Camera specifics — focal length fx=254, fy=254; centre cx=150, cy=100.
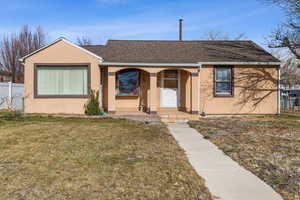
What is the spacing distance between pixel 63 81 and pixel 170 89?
555 cm

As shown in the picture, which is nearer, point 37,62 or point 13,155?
point 13,155

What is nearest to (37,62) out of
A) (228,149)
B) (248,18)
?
(228,149)

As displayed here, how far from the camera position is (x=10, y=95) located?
16.1 m

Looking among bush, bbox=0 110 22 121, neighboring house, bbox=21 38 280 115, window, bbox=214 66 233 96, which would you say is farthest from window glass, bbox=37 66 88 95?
window, bbox=214 66 233 96

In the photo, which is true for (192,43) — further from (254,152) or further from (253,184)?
(253,184)

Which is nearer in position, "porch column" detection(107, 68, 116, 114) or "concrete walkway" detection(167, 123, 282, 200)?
"concrete walkway" detection(167, 123, 282, 200)

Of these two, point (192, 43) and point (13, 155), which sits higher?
point (192, 43)

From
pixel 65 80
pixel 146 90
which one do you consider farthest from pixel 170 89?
pixel 65 80

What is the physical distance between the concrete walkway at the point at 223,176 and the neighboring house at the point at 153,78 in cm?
630

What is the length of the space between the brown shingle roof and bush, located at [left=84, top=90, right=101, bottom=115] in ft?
6.01

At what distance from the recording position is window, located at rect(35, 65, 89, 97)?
12.4 meters

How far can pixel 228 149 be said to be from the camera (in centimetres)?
639

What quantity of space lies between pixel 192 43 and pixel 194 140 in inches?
378

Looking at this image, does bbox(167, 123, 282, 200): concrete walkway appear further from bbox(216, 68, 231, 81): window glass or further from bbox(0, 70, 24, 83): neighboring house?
bbox(0, 70, 24, 83): neighboring house
